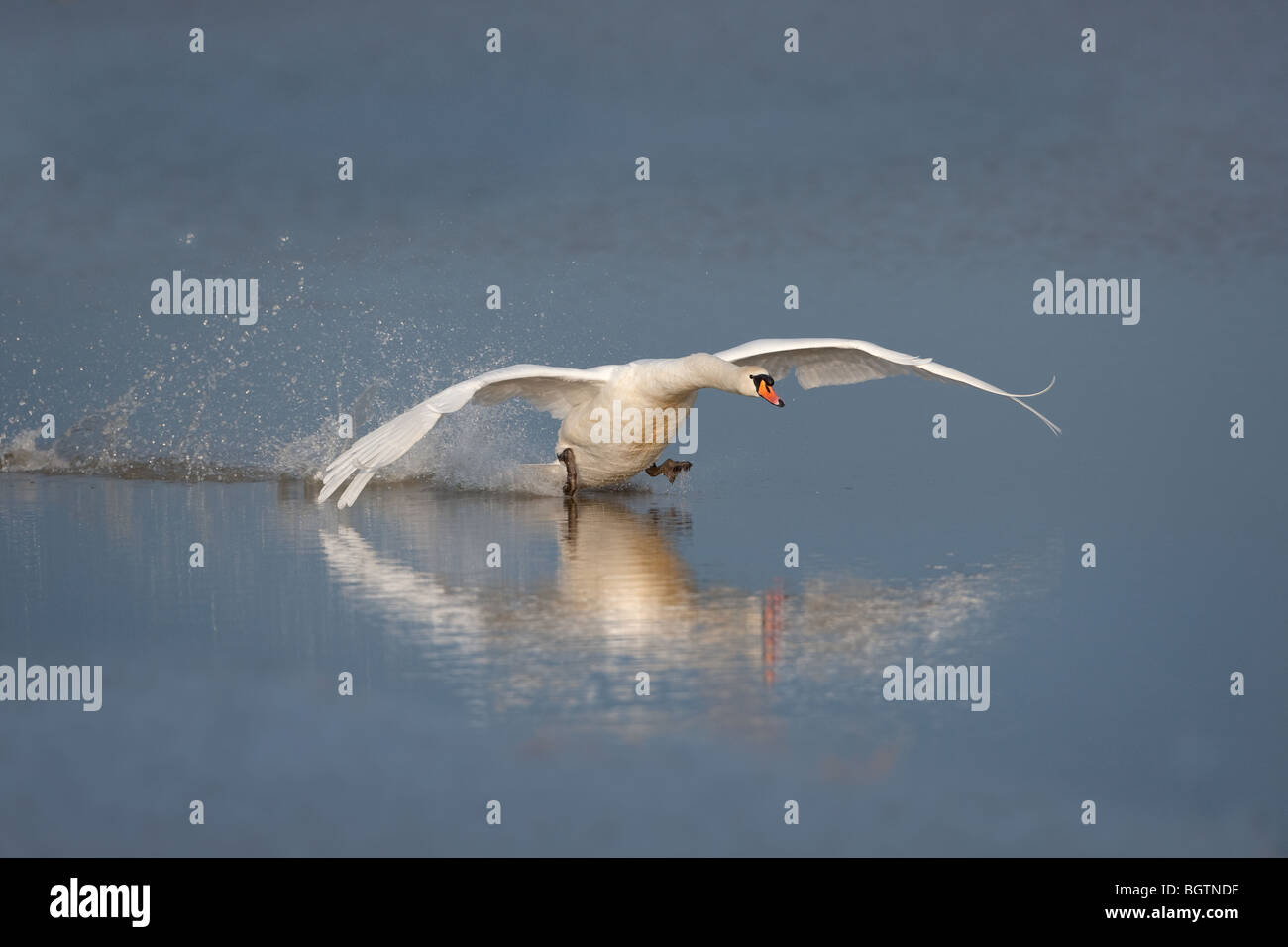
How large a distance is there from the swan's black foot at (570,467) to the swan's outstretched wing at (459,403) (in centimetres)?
41

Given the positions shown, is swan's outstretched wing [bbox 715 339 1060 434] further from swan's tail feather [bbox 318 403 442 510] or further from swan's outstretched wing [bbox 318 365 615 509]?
swan's tail feather [bbox 318 403 442 510]

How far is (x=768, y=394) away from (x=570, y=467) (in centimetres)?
280

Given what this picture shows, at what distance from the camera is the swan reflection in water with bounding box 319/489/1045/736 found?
7887mm

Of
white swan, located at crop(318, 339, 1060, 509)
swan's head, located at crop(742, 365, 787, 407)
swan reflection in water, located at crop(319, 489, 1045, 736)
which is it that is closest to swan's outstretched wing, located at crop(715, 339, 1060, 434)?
white swan, located at crop(318, 339, 1060, 509)

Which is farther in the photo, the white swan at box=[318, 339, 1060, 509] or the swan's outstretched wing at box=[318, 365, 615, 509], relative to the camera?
the white swan at box=[318, 339, 1060, 509]

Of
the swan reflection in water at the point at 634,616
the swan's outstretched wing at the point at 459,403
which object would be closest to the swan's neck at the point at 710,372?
the swan's outstretched wing at the point at 459,403

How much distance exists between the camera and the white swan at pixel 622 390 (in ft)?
44.4

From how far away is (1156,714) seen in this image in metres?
7.53

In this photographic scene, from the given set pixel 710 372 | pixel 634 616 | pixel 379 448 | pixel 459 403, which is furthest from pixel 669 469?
pixel 634 616

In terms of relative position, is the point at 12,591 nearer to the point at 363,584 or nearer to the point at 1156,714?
the point at 363,584

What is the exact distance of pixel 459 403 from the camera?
44.9 ft

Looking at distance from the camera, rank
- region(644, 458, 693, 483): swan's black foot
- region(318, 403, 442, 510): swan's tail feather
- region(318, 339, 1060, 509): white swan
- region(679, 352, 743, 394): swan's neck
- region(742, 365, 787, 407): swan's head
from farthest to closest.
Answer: region(644, 458, 693, 483): swan's black foot, region(679, 352, 743, 394): swan's neck, region(742, 365, 787, 407): swan's head, region(318, 339, 1060, 509): white swan, region(318, 403, 442, 510): swan's tail feather

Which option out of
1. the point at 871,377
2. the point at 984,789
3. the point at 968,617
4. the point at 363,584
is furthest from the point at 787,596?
the point at 871,377

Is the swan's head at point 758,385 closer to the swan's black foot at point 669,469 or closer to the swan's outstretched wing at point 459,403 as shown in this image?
the swan's outstretched wing at point 459,403
